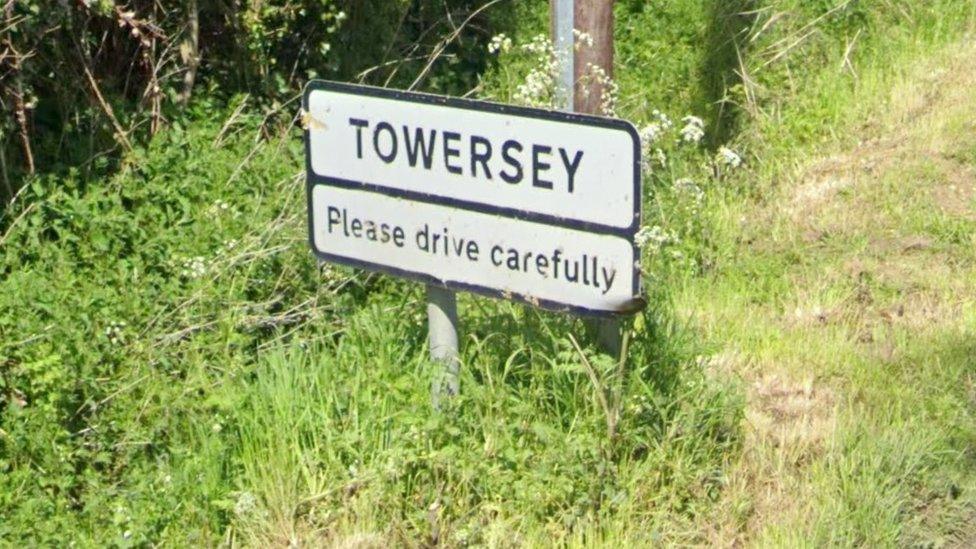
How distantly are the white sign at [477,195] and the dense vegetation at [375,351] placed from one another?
38cm

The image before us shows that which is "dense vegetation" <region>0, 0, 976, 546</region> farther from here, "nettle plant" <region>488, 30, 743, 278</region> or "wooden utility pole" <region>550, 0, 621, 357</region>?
"wooden utility pole" <region>550, 0, 621, 357</region>

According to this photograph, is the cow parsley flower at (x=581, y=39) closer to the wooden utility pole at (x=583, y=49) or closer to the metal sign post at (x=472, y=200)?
the wooden utility pole at (x=583, y=49)

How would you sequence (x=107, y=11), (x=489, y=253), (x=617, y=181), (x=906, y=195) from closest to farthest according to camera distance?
(x=617, y=181)
(x=489, y=253)
(x=107, y=11)
(x=906, y=195)

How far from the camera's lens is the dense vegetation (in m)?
4.46

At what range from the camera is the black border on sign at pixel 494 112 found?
13.4 feet

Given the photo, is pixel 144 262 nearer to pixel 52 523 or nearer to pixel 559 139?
pixel 52 523

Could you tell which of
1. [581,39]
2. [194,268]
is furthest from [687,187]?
[194,268]

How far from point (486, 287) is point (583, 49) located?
2354mm

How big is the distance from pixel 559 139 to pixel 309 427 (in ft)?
3.82

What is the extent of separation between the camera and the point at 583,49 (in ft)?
21.3

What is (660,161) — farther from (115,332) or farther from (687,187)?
(115,332)

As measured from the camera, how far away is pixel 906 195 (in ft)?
23.5

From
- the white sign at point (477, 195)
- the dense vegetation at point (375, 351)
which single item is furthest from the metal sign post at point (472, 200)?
the dense vegetation at point (375, 351)

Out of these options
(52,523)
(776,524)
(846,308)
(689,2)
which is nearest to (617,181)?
(776,524)
